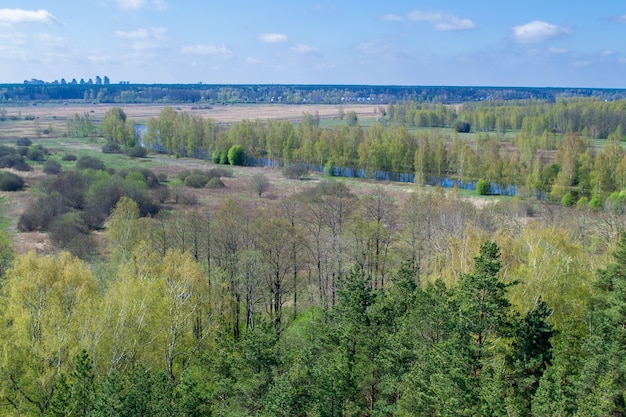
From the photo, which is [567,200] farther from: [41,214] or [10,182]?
[10,182]

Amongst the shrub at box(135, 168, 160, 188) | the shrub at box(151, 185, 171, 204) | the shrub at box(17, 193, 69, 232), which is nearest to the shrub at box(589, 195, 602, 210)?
the shrub at box(151, 185, 171, 204)

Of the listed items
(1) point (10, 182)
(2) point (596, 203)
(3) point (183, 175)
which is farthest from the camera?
(3) point (183, 175)

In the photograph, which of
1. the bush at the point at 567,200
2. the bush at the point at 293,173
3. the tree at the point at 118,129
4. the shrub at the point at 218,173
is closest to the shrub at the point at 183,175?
the shrub at the point at 218,173

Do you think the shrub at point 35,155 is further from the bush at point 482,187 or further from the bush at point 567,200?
the bush at point 567,200

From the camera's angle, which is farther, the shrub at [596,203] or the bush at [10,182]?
the bush at [10,182]

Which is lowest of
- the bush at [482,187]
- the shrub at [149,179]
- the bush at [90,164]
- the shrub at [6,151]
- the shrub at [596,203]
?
the bush at [482,187]

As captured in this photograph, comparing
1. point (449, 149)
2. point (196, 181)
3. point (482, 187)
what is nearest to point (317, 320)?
point (196, 181)

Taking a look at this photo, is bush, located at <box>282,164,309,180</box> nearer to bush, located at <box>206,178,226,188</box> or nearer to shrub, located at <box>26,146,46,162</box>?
bush, located at <box>206,178,226,188</box>

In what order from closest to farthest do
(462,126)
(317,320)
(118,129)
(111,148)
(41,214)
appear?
(317,320) → (41,214) → (111,148) → (118,129) → (462,126)
